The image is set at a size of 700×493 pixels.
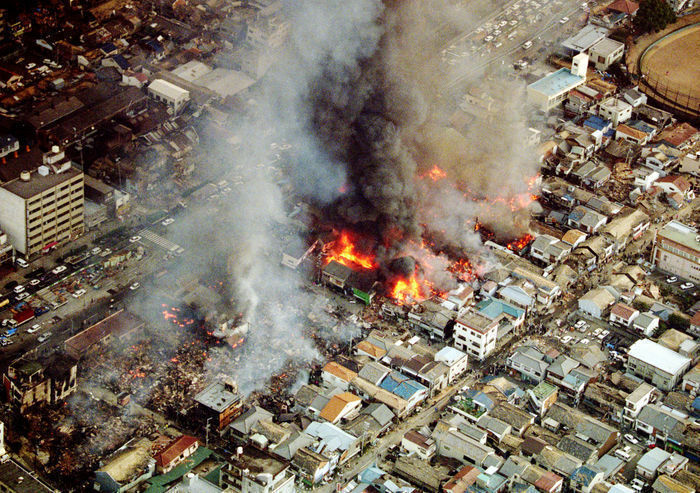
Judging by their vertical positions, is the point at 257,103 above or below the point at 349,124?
below

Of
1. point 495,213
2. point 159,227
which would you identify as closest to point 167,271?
point 159,227

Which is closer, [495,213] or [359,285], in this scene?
[359,285]

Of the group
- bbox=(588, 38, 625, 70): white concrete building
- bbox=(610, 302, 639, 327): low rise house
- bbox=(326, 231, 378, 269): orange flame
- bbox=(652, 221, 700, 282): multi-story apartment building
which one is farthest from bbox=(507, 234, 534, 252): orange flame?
bbox=(588, 38, 625, 70): white concrete building

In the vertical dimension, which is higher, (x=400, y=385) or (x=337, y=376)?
(x=400, y=385)

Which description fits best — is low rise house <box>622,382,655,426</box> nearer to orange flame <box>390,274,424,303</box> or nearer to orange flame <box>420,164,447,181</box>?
orange flame <box>390,274,424,303</box>

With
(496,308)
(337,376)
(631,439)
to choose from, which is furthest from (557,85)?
(337,376)

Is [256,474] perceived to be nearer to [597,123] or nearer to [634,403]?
[634,403]

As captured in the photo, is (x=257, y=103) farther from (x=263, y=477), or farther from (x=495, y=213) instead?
(x=263, y=477)
